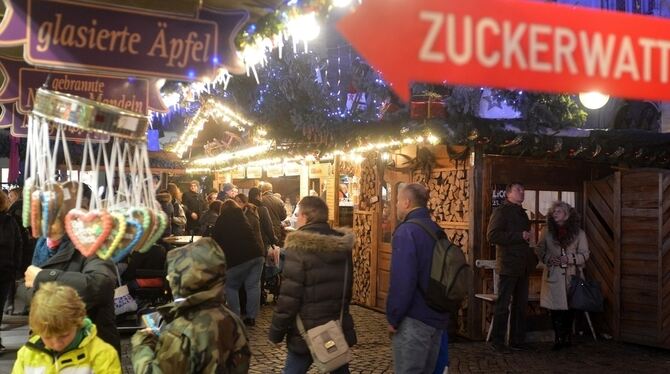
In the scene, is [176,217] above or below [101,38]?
below

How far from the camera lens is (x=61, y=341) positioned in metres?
3.54

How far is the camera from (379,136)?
10.1m

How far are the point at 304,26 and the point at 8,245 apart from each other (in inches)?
203

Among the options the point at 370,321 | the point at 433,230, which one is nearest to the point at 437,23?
the point at 433,230

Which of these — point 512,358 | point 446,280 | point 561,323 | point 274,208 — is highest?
point 274,208

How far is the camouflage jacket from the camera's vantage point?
328 centimetres

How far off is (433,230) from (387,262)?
6147 millimetres

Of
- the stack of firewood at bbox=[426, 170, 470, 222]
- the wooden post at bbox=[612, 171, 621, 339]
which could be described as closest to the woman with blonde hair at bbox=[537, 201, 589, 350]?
the wooden post at bbox=[612, 171, 621, 339]

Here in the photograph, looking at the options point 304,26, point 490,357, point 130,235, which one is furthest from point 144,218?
point 490,357

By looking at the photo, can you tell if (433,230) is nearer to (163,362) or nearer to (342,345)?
(342,345)

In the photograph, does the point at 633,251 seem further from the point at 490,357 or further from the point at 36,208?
the point at 36,208

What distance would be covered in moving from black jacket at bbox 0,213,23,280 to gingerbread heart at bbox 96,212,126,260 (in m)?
5.00

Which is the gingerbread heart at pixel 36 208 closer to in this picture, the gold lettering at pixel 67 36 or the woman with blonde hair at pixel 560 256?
the gold lettering at pixel 67 36

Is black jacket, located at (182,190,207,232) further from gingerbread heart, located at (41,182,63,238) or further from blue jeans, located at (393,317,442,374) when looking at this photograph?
gingerbread heart, located at (41,182,63,238)
